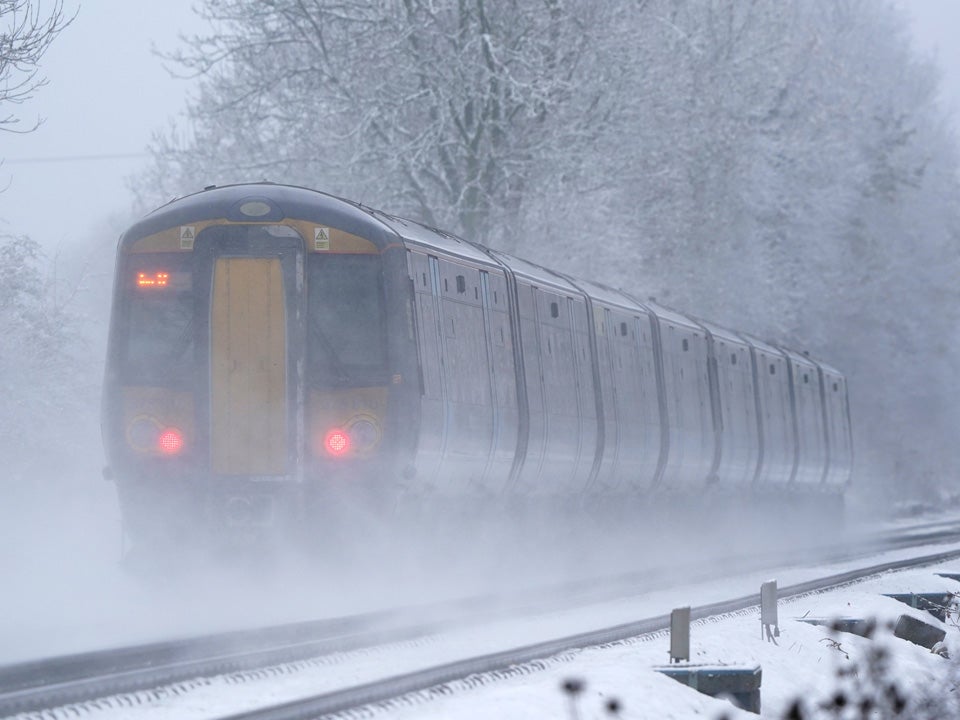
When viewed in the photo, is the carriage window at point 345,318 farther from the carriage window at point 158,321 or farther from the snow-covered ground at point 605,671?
the snow-covered ground at point 605,671

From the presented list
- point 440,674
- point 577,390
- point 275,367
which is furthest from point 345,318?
point 577,390

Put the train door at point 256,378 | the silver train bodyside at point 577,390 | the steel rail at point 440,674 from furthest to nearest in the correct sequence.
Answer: the silver train bodyside at point 577,390, the train door at point 256,378, the steel rail at point 440,674

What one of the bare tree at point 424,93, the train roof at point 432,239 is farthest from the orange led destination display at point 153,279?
the bare tree at point 424,93

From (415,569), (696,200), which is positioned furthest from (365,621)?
(696,200)

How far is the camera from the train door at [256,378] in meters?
12.7

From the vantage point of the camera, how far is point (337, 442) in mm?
12805

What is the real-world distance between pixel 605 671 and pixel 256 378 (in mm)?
5094

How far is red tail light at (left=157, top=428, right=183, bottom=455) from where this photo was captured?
1279 cm

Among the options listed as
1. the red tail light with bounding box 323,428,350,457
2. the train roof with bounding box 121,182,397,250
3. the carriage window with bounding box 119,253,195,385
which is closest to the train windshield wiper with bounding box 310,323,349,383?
the red tail light with bounding box 323,428,350,457

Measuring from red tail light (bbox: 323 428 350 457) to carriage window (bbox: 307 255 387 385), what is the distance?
15.7 inches

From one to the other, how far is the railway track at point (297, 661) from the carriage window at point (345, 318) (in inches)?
77.8

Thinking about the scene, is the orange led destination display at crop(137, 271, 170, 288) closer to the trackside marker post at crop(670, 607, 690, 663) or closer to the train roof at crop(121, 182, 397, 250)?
the train roof at crop(121, 182, 397, 250)

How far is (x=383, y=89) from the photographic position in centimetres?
2595

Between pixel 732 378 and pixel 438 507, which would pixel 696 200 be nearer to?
pixel 732 378
